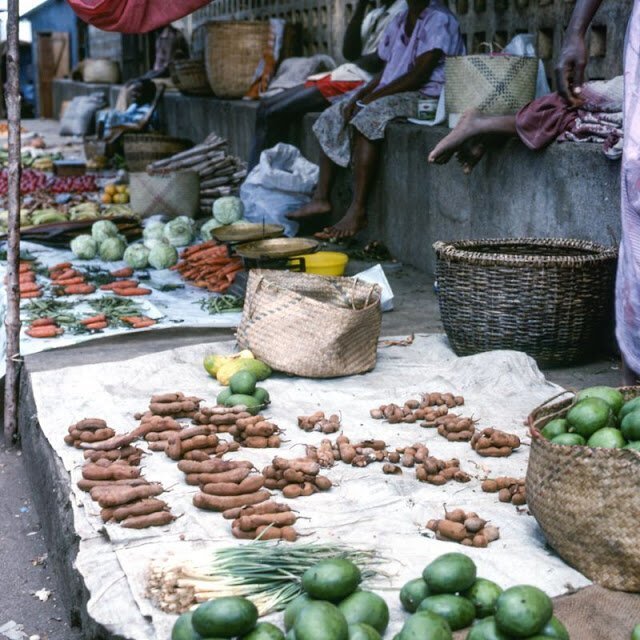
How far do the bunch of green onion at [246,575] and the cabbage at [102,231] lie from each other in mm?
5307

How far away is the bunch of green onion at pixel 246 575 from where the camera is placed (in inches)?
101

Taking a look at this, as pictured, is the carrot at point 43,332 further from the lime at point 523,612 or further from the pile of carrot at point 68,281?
the lime at point 523,612

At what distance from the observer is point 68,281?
6.59 m

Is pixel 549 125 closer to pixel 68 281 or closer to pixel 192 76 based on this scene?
pixel 68 281

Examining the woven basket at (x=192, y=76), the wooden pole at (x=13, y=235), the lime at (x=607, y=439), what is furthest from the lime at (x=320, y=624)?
the woven basket at (x=192, y=76)

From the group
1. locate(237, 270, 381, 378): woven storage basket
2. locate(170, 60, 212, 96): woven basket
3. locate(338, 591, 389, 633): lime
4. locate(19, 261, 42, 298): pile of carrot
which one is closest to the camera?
locate(338, 591, 389, 633): lime

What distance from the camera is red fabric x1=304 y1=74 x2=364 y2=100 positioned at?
7.96 metres

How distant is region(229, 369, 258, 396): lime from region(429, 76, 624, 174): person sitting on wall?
1796 mm

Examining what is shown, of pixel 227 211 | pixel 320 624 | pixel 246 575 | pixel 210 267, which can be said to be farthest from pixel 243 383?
pixel 227 211

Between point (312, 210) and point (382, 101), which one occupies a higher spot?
point (382, 101)

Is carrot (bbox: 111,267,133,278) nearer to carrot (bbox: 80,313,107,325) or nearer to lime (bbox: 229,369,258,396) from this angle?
carrot (bbox: 80,313,107,325)

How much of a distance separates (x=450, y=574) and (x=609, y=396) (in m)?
0.84

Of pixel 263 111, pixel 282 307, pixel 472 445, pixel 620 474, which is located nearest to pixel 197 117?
pixel 263 111

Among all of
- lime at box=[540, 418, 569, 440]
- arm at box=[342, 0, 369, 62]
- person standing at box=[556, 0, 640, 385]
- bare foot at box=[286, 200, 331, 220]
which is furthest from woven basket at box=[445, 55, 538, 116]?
arm at box=[342, 0, 369, 62]
